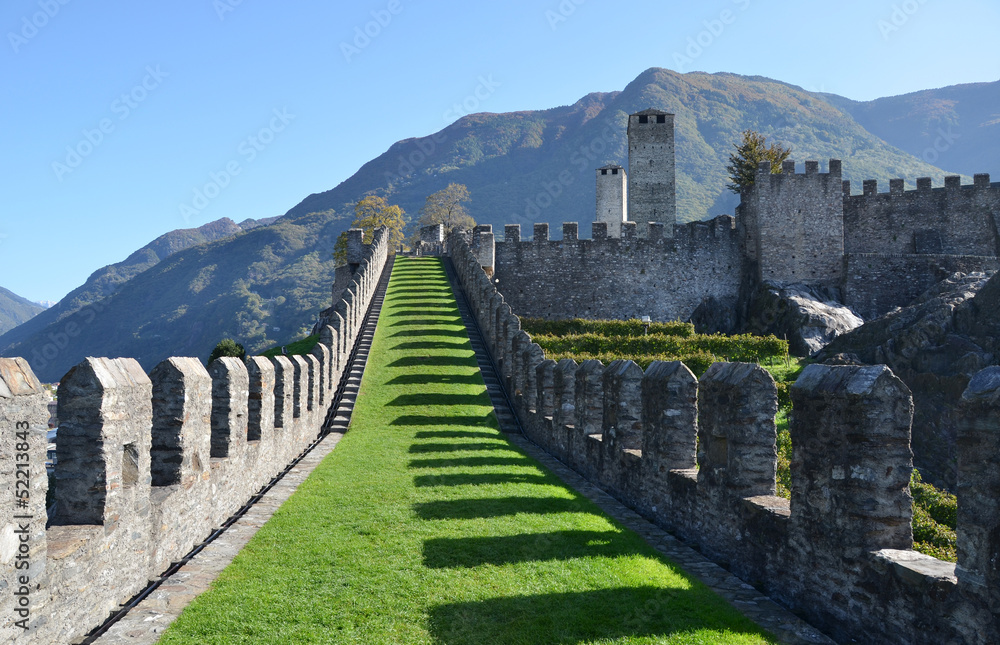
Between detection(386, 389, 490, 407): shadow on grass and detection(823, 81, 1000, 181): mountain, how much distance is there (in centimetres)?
17466

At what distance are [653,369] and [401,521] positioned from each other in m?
3.54

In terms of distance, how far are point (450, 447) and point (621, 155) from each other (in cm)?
15051

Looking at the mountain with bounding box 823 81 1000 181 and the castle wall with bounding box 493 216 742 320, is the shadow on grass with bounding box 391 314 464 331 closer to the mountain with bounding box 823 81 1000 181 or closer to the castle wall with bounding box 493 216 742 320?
the castle wall with bounding box 493 216 742 320

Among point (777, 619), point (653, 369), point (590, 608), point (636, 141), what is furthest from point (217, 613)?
point (636, 141)

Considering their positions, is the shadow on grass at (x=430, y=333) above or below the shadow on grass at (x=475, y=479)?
above

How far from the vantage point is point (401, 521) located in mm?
8516

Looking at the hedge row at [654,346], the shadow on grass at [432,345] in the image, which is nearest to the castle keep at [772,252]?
the hedge row at [654,346]

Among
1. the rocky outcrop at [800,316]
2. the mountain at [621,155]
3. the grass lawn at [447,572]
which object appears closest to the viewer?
the grass lawn at [447,572]

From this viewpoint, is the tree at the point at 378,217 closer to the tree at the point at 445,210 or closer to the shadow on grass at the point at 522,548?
the tree at the point at 445,210

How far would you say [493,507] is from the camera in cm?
919

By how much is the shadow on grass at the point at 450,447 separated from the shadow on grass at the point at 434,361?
765 cm

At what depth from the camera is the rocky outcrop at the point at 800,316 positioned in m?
37.8

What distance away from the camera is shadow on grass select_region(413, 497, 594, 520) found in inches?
347

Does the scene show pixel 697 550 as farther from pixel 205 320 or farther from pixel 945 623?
pixel 205 320
